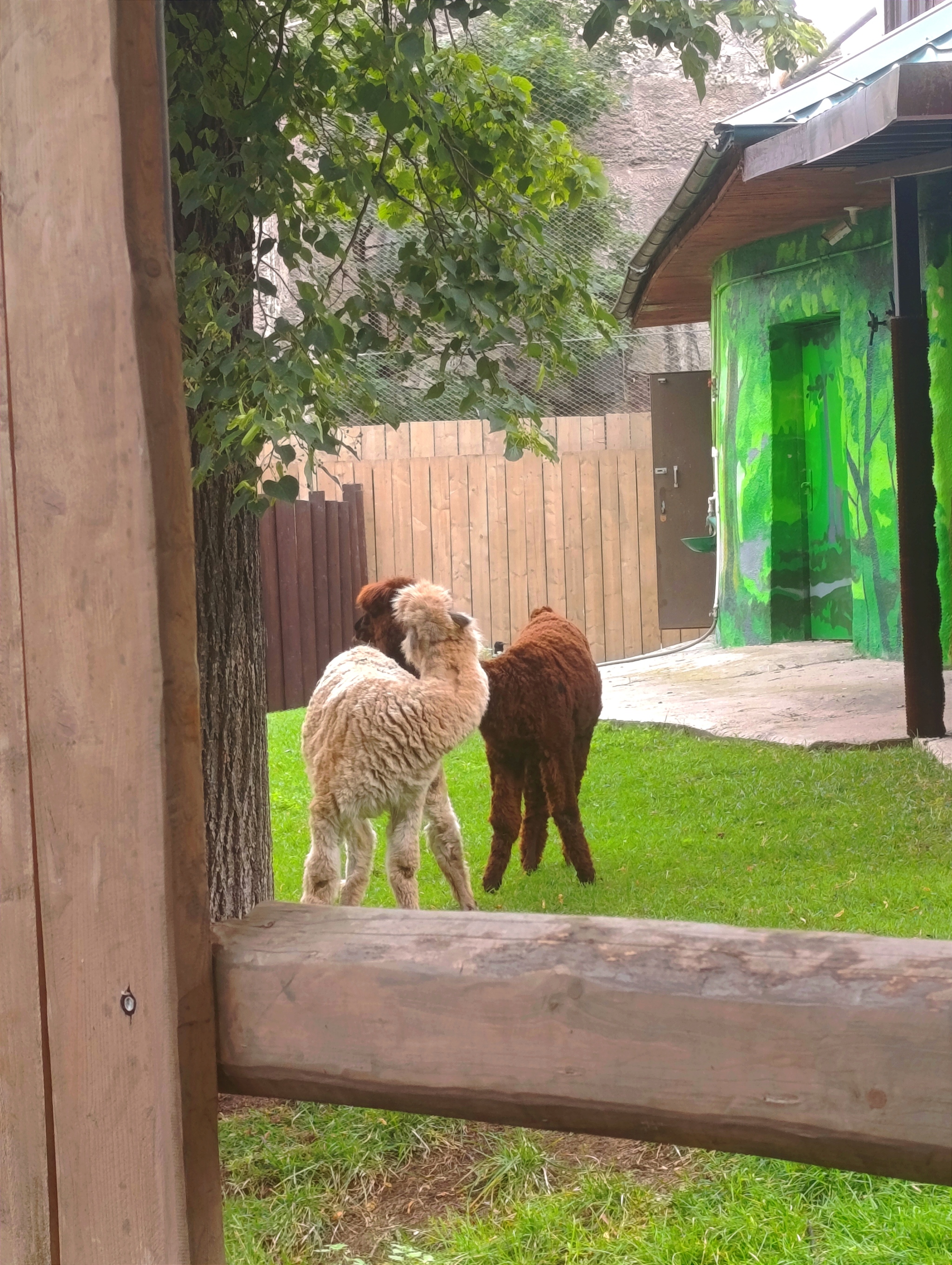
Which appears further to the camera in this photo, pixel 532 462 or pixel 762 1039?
pixel 532 462

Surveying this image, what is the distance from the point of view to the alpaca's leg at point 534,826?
16.8ft

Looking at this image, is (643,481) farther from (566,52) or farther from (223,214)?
(223,214)

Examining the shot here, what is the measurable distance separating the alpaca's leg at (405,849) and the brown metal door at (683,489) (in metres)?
10.3

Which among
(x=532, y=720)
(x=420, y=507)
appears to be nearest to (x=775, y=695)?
(x=532, y=720)

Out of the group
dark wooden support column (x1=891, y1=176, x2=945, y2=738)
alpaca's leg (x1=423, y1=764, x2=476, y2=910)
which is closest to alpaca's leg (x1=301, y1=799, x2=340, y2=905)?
alpaca's leg (x1=423, y1=764, x2=476, y2=910)

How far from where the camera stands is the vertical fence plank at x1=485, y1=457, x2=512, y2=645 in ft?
48.1

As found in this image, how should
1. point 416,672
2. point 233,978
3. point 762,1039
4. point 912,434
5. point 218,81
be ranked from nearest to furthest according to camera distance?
point 762,1039
point 233,978
point 218,81
point 416,672
point 912,434

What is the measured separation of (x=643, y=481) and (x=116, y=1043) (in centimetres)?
1358

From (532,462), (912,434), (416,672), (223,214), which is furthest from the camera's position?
(532,462)

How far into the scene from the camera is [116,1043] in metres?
1.61

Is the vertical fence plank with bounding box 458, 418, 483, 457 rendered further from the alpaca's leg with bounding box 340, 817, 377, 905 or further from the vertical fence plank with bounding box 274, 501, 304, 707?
the alpaca's leg with bounding box 340, 817, 377, 905

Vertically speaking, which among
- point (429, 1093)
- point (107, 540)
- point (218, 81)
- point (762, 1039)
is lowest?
point (429, 1093)

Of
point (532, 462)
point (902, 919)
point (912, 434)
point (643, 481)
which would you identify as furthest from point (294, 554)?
point (902, 919)

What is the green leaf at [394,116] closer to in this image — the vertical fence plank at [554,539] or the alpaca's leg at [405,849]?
the alpaca's leg at [405,849]
